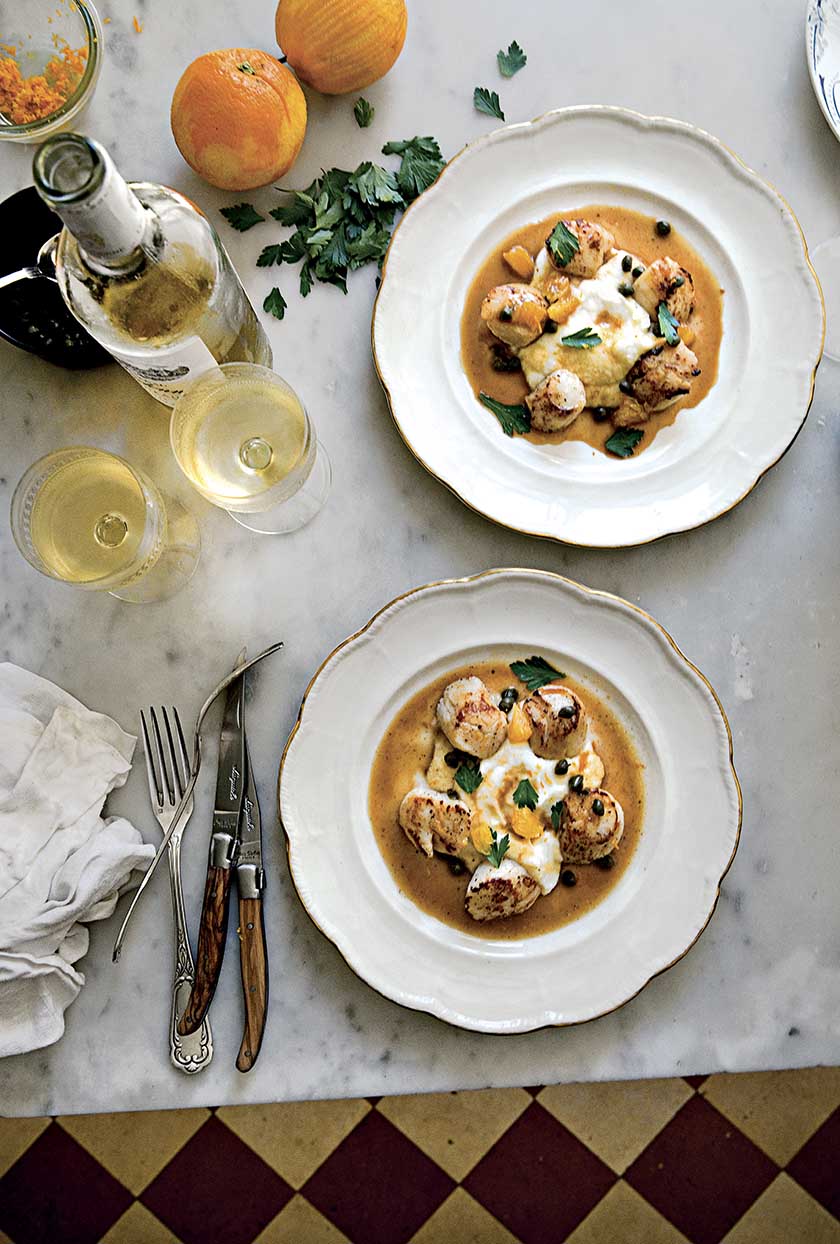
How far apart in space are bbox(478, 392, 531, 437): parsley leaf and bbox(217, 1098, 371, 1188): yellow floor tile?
1.59 meters

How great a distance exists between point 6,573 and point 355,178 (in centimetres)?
87

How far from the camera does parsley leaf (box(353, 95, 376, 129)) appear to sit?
5.50 ft

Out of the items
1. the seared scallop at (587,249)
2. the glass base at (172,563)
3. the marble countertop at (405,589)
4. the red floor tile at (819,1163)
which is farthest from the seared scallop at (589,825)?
the red floor tile at (819,1163)

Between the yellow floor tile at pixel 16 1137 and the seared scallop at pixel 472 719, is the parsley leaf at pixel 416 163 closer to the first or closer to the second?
the seared scallop at pixel 472 719

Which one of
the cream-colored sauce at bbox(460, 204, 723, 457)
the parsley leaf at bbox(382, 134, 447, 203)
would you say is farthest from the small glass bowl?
the cream-colored sauce at bbox(460, 204, 723, 457)

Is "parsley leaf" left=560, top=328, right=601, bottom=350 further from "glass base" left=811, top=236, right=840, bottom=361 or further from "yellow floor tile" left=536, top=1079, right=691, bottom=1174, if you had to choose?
"yellow floor tile" left=536, top=1079, right=691, bottom=1174

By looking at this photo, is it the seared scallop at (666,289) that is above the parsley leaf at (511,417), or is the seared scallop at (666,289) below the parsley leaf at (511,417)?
above

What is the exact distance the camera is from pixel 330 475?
1660mm

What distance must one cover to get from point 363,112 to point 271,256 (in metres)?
0.28

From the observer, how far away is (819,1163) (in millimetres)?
2303

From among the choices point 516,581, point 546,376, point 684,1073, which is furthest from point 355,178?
point 684,1073

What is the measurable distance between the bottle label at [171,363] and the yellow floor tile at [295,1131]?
1684mm

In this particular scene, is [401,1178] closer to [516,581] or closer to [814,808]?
[814,808]

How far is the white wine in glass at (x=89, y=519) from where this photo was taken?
1501 millimetres
